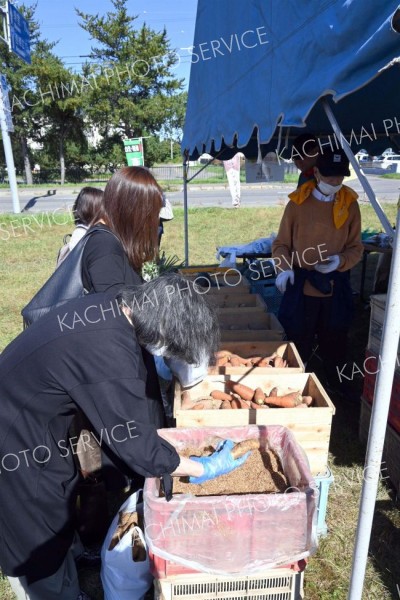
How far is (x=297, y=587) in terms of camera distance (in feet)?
5.13

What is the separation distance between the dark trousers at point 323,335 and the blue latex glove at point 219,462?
1.66 metres

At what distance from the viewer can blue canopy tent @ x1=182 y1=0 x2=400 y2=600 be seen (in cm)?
122

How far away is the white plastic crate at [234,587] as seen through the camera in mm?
1503

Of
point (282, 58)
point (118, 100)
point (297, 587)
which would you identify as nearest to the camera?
point (297, 587)

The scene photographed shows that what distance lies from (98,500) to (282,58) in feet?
7.15

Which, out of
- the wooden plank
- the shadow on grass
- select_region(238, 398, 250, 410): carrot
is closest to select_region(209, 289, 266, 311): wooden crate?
the wooden plank

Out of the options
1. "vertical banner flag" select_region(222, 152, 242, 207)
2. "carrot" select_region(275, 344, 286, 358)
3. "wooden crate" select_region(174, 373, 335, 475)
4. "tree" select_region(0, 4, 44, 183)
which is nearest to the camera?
"wooden crate" select_region(174, 373, 335, 475)

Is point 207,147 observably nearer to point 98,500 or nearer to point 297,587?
point 98,500

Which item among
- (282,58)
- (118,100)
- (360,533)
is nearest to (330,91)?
(282,58)

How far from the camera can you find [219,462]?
1.62 meters

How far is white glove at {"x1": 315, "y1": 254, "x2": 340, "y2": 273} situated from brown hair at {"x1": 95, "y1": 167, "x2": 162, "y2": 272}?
1512mm

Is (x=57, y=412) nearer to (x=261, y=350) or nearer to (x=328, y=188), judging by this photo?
(x=261, y=350)

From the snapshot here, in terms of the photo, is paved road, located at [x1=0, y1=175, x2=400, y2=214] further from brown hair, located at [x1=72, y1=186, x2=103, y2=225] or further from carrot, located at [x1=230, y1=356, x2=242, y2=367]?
brown hair, located at [x1=72, y1=186, x2=103, y2=225]

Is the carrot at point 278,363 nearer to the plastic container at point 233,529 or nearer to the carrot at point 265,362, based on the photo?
the carrot at point 265,362
